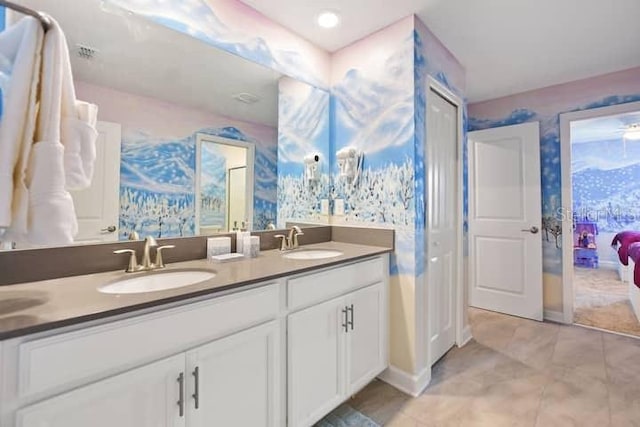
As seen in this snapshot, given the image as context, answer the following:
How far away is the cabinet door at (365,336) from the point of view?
1.61 m

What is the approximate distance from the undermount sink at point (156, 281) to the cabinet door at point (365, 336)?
0.77 meters

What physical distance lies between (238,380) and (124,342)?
45 cm

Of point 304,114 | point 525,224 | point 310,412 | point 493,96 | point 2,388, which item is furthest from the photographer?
point 493,96

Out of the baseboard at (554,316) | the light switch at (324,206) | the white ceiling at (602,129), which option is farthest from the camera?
the white ceiling at (602,129)

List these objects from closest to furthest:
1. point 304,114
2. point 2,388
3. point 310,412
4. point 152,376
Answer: point 2,388, point 152,376, point 310,412, point 304,114

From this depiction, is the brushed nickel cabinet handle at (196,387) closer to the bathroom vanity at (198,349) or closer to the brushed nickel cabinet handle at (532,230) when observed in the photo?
the bathroom vanity at (198,349)

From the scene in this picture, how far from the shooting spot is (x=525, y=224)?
295 centimetres

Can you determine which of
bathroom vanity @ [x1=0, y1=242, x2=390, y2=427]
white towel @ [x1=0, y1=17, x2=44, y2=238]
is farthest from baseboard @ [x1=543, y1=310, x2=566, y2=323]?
white towel @ [x1=0, y1=17, x2=44, y2=238]

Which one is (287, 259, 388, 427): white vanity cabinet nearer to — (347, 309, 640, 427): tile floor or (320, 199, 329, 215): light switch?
(347, 309, 640, 427): tile floor

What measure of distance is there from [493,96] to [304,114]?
229 cm

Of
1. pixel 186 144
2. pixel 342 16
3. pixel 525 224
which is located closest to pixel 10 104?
pixel 186 144

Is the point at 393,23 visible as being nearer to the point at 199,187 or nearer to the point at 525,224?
the point at 199,187

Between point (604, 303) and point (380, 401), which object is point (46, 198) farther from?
point (604, 303)

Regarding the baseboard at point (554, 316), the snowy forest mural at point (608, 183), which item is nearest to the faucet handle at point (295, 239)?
the baseboard at point (554, 316)
